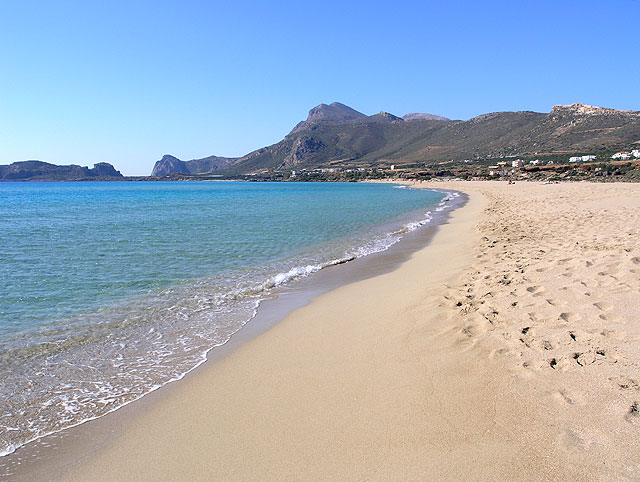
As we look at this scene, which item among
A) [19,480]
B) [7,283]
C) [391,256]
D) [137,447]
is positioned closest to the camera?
[19,480]

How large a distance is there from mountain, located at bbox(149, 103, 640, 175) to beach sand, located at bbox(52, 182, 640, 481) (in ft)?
297

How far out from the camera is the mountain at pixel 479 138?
9575cm

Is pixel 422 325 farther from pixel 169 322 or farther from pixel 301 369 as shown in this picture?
pixel 169 322

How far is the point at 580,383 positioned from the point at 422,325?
2380mm

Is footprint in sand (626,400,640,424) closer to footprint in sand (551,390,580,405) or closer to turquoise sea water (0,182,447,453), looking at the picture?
footprint in sand (551,390,580,405)

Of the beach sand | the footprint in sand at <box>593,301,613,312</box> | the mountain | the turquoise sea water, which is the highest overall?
the mountain

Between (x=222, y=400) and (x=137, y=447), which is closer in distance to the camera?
(x=137, y=447)

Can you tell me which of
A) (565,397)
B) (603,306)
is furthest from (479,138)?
(565,397)

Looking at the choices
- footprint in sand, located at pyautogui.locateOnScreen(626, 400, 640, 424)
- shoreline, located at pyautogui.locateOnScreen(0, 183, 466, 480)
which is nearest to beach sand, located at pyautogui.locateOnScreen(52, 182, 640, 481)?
footprint in sand, located at pyautogui.locateOnScreen(626, 400, 640, 424)

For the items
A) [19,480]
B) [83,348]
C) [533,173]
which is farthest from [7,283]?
[533,173]

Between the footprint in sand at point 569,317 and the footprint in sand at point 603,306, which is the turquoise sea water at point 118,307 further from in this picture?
the footprint in sand at point 603,306

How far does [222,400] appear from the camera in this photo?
14.2 feet

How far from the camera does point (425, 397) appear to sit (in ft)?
12.9

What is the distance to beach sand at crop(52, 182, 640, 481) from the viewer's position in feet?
9.87
